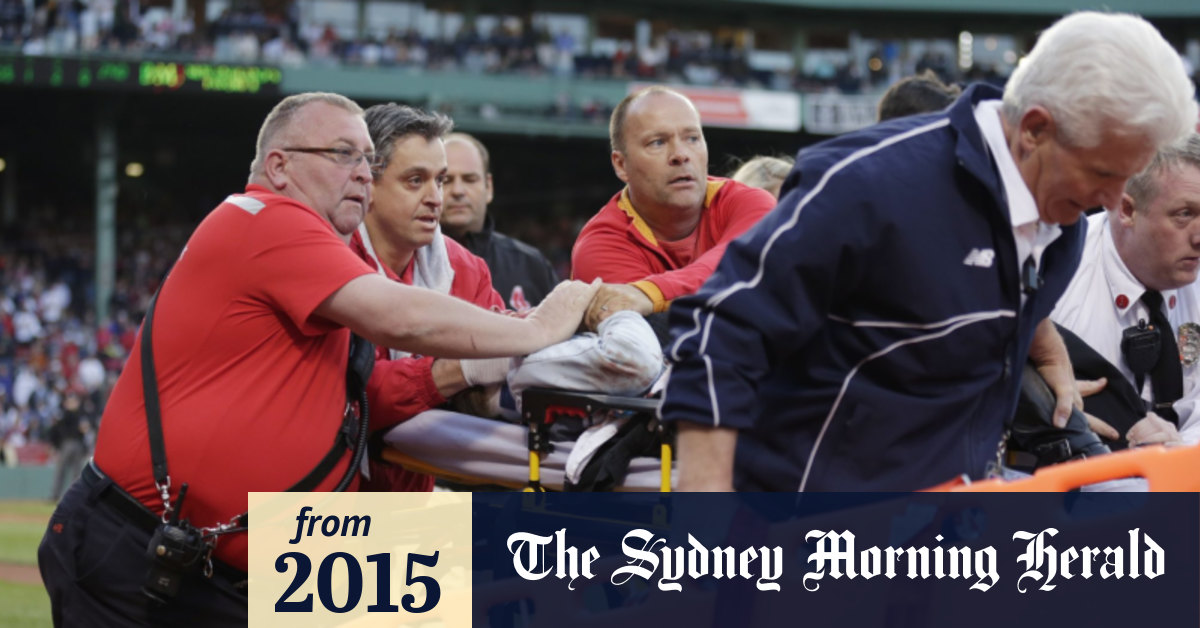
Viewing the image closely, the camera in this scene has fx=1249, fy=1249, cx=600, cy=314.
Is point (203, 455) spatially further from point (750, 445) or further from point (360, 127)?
point (750, 445)

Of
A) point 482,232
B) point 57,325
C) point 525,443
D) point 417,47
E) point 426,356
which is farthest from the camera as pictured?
point 417,47

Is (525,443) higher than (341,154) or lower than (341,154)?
lower

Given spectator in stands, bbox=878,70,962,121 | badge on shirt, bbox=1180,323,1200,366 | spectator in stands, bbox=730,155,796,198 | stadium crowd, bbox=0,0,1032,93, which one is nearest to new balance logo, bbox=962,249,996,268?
badge on shirt, bbox=1180,323,1200,366

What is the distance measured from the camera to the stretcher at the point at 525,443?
3.04 metres

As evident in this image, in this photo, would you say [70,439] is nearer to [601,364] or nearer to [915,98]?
[915,98]

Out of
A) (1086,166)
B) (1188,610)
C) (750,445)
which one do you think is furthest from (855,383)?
(1188,610)

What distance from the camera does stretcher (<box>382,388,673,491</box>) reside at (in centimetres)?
304

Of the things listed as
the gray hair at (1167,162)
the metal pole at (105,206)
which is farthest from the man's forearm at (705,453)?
the metal pole at (105,206)

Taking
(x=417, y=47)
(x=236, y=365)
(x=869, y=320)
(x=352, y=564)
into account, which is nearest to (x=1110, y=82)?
(x=869, y=320)

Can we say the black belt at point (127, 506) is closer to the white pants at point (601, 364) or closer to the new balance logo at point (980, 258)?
the white pants at point (601, 364)

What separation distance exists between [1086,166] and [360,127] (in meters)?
1.91

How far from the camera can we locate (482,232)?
6195 millimetres

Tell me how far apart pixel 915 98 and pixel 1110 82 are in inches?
101

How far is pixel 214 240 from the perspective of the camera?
311cm
